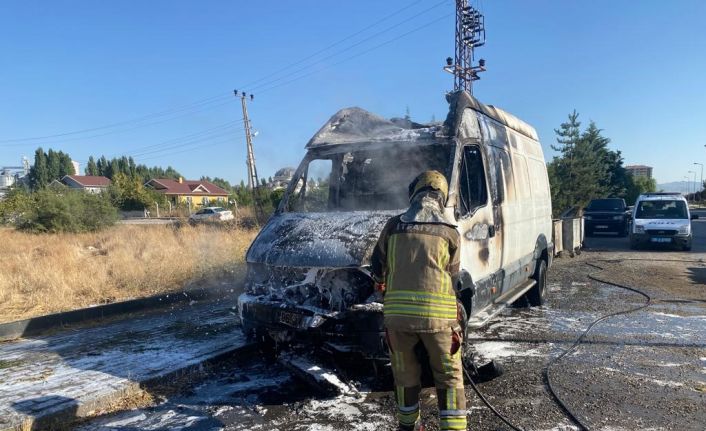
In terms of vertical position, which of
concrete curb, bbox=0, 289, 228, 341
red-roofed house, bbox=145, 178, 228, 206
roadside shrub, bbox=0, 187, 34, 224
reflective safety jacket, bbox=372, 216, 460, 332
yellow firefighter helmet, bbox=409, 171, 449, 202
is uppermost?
red-roofed house, bbox=145, 178, 228, 206

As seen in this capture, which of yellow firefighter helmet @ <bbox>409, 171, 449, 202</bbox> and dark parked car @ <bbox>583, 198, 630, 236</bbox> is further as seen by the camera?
dark parked car @ <bbox>583, 198, 630, 236</bbox>

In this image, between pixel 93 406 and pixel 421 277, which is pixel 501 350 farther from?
pixel 93 406

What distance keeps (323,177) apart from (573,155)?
28.9 meters

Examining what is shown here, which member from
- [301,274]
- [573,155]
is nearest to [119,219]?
[301,274]

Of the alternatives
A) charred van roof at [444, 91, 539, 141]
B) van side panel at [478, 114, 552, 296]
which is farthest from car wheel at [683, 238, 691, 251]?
charred van roof at [444, 91, 539, 141]

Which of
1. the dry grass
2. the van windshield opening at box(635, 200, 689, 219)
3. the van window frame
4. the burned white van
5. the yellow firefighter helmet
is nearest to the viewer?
the yellow firefighter helmet

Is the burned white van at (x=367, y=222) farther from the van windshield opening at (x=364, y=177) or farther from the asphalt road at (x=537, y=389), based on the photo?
the asphalt road at (x=537, y=389)

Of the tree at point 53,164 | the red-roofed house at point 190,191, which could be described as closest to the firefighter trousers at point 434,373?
the red-roofed house at point 190,191

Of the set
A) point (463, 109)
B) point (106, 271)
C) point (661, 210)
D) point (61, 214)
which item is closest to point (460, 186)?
point (463, 109)

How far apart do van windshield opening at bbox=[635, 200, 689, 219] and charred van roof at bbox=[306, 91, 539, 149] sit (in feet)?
39.9

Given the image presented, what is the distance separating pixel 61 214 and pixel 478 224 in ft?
66.8

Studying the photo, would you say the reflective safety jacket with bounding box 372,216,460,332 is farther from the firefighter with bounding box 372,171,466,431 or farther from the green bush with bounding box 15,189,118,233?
the green bush with bounding box 15,189,118,233

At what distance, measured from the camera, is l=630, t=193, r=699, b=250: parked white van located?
15.1 metres

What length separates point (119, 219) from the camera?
2409cm
